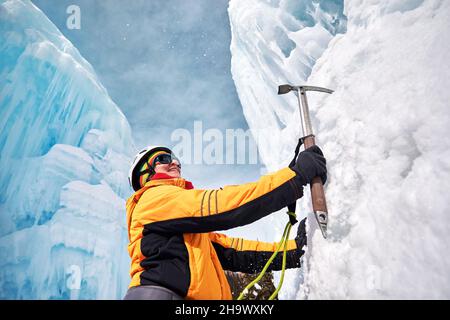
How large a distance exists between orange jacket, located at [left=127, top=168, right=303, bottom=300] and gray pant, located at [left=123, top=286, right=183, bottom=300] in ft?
0.10

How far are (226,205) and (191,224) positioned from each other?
246 mm

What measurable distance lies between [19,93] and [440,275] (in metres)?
15.1

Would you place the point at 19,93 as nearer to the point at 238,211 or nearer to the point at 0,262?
the point at 0,262

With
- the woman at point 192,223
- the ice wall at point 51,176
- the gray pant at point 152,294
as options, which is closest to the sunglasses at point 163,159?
the woman at point 192,223

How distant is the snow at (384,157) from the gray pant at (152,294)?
96cm

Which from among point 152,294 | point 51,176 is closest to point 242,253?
point 152,294

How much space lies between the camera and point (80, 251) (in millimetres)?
12648

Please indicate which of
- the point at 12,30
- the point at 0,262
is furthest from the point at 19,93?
the point at 0,262

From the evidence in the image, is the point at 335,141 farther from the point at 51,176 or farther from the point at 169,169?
the point at 51,176

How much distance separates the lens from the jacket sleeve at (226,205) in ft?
4.82

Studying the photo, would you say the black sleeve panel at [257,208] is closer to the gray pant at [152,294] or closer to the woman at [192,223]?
the woman at [192,223]

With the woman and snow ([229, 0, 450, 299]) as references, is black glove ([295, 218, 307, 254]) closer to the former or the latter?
snow ([229, 0, 450, 299])

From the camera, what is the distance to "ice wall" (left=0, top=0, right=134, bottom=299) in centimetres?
1137

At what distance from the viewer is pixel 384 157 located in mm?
1526
